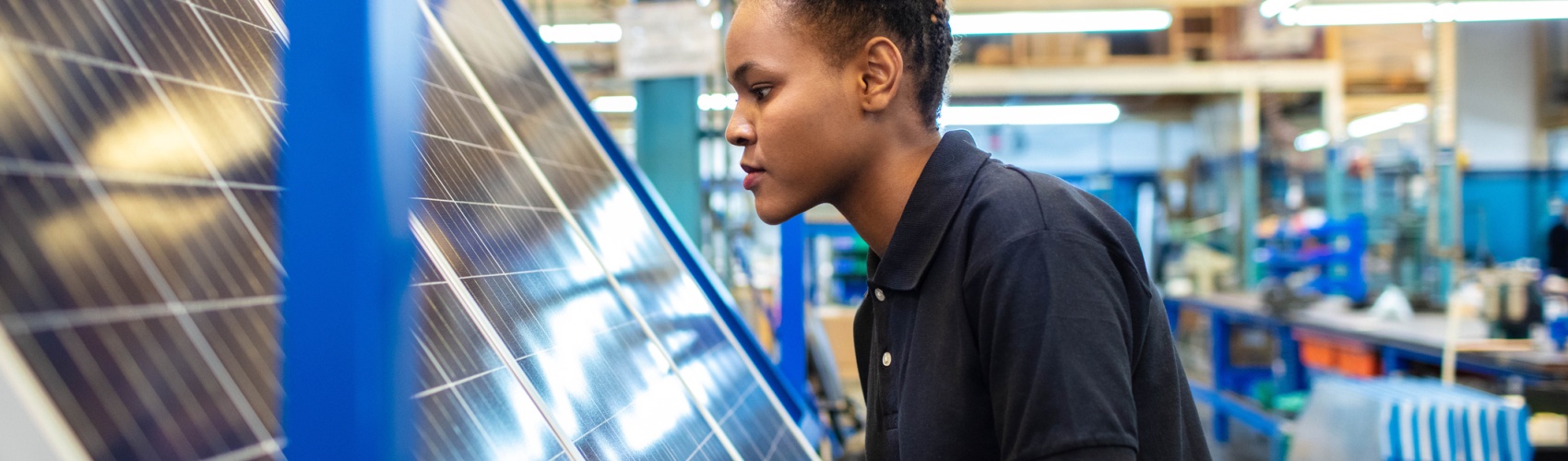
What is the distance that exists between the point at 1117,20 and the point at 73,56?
10.3 meters

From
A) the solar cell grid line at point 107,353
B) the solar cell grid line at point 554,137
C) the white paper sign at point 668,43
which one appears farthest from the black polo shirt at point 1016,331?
the white paper sign at point 668,43

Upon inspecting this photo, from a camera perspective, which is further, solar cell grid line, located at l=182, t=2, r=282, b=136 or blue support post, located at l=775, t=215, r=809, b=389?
blue support post, located at l=775, t=215, r=809, b=389

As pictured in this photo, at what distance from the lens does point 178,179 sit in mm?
876

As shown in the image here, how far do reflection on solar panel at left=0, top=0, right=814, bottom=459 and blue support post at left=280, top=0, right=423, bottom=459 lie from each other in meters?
0.08

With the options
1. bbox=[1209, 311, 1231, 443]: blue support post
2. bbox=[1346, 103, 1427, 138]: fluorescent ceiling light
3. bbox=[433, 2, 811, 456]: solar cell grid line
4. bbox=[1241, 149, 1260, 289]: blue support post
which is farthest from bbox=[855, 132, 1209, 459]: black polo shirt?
bbox=[1346, 103, 1427, 138]: fluorescent ceiling light

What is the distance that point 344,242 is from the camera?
601 mm

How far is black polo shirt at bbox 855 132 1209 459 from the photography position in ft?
2.99

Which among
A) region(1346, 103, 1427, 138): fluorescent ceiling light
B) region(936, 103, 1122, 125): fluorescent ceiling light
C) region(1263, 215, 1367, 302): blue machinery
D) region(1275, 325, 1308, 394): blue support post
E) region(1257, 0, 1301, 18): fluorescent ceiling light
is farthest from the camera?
region(936, 103, 1122, 125): fluorescent ceiling light

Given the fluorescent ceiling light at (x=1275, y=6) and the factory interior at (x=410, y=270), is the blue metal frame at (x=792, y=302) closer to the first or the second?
the factory interior at (x=410, y=270)

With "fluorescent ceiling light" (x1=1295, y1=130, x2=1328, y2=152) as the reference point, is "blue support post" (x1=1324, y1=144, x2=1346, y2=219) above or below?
below

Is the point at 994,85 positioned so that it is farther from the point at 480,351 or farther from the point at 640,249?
the point at 480,351

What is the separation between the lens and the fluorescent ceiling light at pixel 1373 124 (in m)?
14.4

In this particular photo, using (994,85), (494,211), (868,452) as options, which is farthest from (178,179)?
(994,85)

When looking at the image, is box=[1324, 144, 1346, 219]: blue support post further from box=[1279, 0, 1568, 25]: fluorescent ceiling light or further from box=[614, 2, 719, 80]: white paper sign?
box=[614, 2, 719, 80]: white paper sign
